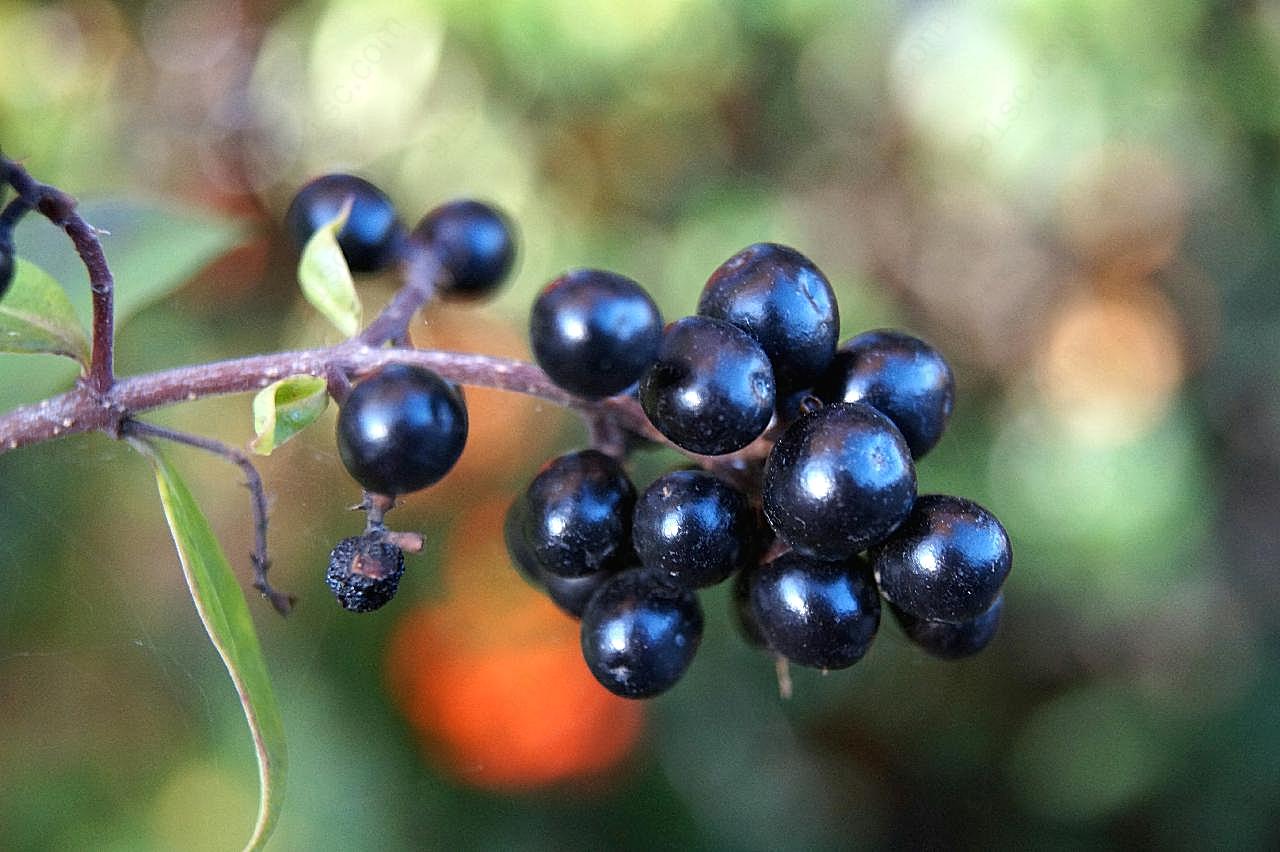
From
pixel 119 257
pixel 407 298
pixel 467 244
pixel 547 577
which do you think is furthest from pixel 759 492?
pixel 119 257

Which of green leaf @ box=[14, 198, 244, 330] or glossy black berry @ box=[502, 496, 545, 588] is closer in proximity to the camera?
glossy black berry @ box=[502, 496, 545, 588]

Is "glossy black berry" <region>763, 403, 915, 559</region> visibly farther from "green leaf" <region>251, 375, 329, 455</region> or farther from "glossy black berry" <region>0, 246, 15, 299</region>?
"glossy black berry" <region>0, 246, 15, 299</region>

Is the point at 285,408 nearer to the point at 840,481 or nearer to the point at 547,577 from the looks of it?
the point at 547,577

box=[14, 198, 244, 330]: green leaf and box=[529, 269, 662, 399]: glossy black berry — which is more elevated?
box=[529, 269, 662, 399]: glossy black berry

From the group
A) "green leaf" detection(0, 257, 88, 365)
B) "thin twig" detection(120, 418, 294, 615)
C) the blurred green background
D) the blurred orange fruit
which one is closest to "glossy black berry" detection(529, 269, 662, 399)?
"thin twig" detection(120, 418, 294, 615)

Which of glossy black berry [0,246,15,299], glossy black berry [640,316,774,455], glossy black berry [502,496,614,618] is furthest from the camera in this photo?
glossy black berry [502,496,614,618]

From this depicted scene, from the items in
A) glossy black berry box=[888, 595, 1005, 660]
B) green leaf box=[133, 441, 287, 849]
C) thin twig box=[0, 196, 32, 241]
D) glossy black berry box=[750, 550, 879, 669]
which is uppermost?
thin twig box=[0, 196, 32, 241]

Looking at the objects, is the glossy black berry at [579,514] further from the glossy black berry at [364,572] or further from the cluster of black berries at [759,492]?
the glossy black berry at [364,572]

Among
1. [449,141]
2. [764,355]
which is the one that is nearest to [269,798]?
[764,355]
